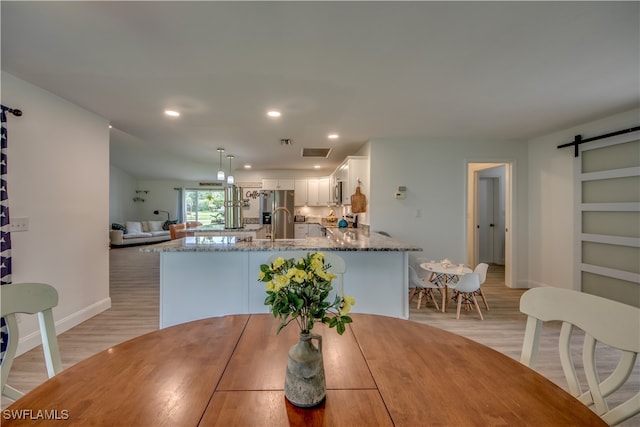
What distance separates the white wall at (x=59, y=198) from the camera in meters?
2.37

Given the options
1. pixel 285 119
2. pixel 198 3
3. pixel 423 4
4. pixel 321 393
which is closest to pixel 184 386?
pixel 321 393

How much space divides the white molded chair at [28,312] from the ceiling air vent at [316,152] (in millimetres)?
4267

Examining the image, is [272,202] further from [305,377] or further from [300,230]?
[305,377]

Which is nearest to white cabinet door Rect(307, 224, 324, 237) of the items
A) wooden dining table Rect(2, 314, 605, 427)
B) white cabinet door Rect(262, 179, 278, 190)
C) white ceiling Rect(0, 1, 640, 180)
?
white cabinet door Rect(262, 179, 278, 190)

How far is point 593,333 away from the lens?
3.03ft

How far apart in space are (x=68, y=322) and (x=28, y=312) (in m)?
2.43

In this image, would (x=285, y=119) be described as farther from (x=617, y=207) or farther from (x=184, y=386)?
(x=617, y=207)

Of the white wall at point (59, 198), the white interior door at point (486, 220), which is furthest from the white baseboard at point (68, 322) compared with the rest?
the white interior door at point (486, 220)

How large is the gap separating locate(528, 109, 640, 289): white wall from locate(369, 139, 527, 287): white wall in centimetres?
26

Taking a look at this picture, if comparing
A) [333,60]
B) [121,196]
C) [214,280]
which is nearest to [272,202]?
[214,280]

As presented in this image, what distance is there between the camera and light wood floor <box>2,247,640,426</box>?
2111mm

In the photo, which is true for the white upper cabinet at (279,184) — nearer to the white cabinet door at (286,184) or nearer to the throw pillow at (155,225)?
the white cabinet door at (286,184)

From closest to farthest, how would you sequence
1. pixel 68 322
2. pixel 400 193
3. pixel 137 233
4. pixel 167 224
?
pixel 68 322 → pixel 400 193 → pixel 137 233 → pixel 167 224

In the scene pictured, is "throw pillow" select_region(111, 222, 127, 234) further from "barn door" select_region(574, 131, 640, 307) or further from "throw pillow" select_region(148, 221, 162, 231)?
"barn door" select_region(574, 131, 640, 307)
